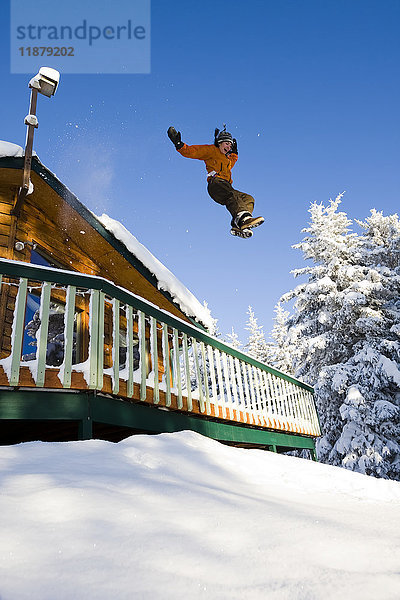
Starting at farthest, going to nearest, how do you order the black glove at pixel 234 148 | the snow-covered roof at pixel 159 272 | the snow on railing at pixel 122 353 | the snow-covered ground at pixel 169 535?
1. the snow-covered roof at pixel 159 272
2. the black glove at pixel 234 148
3. the snow on railing at pixel 122 353
4. the snow-covered ground at pixel 169 535

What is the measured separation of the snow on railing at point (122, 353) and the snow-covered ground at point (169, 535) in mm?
1129

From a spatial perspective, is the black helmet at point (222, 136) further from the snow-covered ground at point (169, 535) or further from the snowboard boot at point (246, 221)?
the snow-covered ground at point (169, 535)

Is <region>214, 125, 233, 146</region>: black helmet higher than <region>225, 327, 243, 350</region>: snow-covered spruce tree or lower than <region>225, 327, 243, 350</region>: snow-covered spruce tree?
lower

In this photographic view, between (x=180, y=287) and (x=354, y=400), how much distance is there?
8322mm

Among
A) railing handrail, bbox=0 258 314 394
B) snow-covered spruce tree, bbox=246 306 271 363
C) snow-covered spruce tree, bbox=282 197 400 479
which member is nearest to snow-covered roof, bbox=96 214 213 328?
railing handrail, bbox=0 258 314 394

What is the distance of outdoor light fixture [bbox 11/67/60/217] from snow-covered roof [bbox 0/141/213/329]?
0.89 feet

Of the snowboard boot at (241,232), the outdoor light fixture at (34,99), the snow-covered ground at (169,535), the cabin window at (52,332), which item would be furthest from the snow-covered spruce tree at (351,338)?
the snow-covered ground at (169,535)

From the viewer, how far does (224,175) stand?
7.00 m

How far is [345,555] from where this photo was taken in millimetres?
1437

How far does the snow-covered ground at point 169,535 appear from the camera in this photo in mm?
1171

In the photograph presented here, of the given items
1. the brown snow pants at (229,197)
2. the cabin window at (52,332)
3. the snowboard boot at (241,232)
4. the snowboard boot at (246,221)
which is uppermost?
the brown snow pants at (229,197)

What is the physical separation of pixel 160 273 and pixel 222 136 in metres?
3.50

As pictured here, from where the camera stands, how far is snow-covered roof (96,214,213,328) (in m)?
8.34

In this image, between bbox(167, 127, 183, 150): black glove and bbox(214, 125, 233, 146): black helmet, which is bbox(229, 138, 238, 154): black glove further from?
bbox(167, 127, 183, 150): black glove
